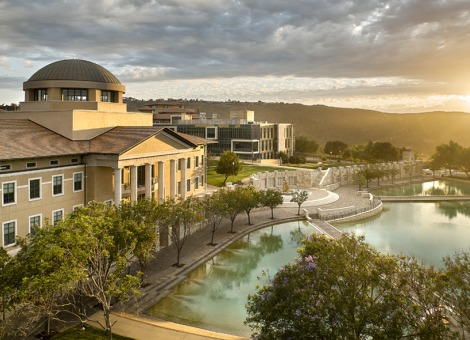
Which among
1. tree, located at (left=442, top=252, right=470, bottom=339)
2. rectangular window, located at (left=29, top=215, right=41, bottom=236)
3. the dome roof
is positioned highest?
the dome roof

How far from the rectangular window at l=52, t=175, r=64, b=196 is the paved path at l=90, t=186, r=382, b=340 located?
9699 millimetres

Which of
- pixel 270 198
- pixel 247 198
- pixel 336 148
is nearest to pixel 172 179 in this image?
pixel 247 198

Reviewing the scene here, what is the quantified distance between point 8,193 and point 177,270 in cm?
1354

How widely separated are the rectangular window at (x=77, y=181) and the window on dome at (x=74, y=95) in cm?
1140

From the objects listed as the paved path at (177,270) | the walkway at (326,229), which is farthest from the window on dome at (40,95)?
the walkway at (326,229)

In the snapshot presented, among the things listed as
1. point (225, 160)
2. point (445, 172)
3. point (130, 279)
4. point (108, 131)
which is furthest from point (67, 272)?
point (445, 172)

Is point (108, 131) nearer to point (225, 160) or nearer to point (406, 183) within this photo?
point (225, 160)

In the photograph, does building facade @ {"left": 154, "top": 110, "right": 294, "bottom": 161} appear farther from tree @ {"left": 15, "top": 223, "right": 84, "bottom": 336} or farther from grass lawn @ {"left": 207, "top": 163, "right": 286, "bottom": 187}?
Result: tree @ {"left": 15, "top": 223, "right": 84, "bottom": 336}

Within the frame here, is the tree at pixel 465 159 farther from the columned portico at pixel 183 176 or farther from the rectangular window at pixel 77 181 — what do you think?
the rectangular window at pixel 77 181

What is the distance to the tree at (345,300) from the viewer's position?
592 inches

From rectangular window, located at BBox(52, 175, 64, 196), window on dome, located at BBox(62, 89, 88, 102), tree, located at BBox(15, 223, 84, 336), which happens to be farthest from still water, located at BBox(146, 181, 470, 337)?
window on dome, located at BBox(62, 89, 88, 102)

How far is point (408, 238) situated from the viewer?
45.4 meters

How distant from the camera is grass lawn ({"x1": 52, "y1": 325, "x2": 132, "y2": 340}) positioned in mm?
20297

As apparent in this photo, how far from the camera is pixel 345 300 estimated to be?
1584 cm
